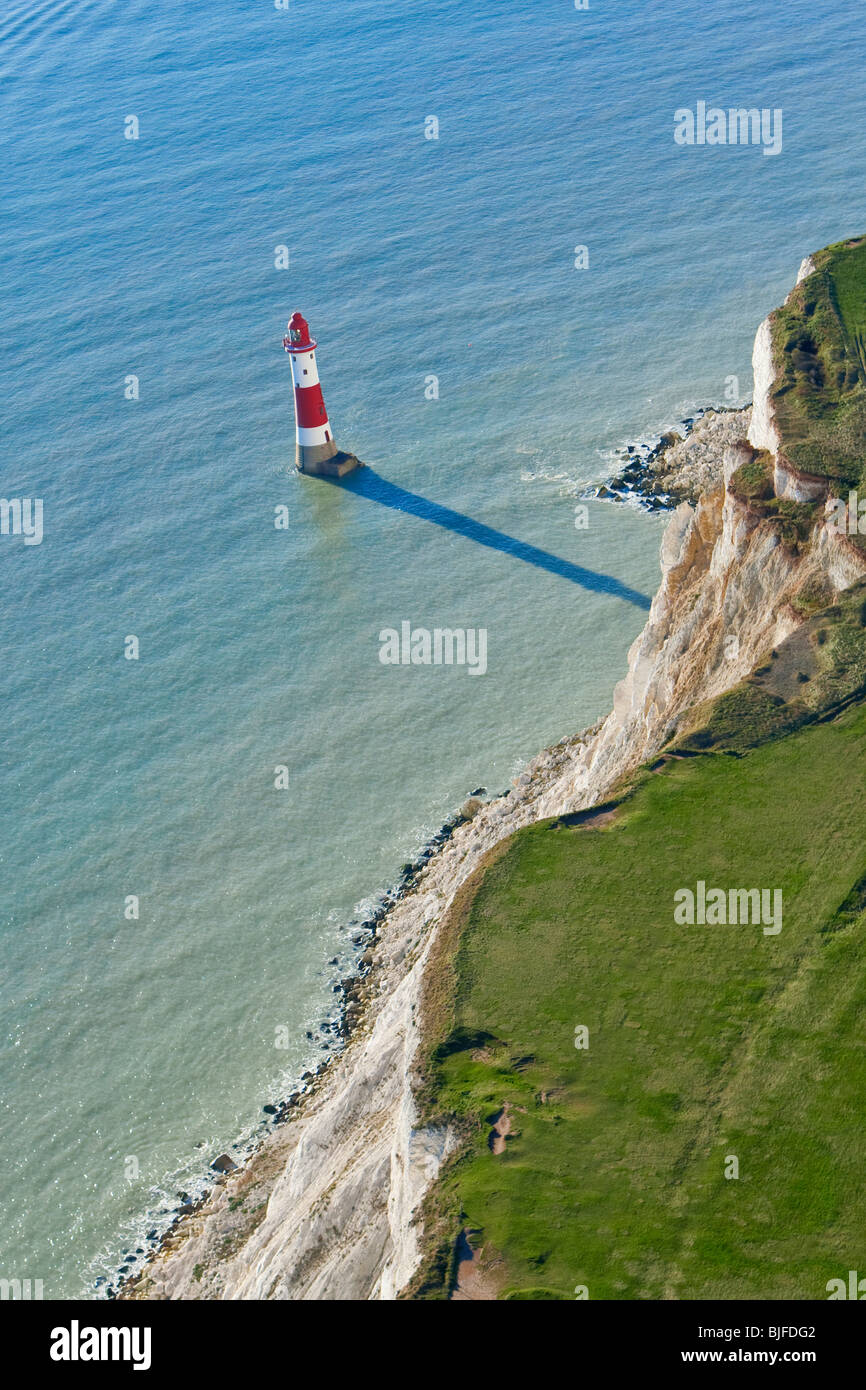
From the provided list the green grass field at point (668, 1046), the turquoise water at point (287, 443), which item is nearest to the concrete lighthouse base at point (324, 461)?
the turquoise water at point (287, 443)

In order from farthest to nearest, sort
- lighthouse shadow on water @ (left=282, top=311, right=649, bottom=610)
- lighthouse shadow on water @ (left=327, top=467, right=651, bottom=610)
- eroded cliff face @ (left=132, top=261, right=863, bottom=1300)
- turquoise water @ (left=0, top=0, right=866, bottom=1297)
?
lighthouse shadow on water @ (left=282, top=311, right=649, bottom=610) → lighthouse shadow on water @ (left=327, top=467, right=651, bottom=610) → turquoise water @ (left=0, top=0, right=866, bottom=1297) → eroded cliff face @ (left=132, top=261, right=863, bottom=1300)

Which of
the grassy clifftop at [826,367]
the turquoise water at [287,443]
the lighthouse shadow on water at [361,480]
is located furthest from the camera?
the lighthouse shadow on water at [361,480]

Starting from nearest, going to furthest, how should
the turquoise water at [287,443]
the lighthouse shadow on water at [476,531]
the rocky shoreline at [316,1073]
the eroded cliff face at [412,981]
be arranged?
the eroded cliff face at [412,981] → the rocky shoreline at [316,1073] → the turquoise water at [287,443] → the lighthouse shadow on water at [476,531]

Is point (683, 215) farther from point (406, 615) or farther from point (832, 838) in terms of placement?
point (832, 838)

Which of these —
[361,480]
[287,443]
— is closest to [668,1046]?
[361,480]

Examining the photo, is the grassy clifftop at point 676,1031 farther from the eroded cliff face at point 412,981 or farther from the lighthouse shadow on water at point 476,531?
the lighthouse shadow on water at point 476,531

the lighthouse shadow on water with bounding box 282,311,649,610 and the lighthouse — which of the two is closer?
the lighthouse shadow on water with bounding box 282,311,649,610

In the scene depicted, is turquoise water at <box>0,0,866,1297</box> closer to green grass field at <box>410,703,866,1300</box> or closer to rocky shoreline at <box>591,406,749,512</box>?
rocky shoreline at <box>591,406,749,512</box>

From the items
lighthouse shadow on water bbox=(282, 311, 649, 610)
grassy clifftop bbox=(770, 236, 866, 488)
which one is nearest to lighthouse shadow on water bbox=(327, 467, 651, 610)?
lighthouse shadow on water bbox=(282, 311, 649, 610)
